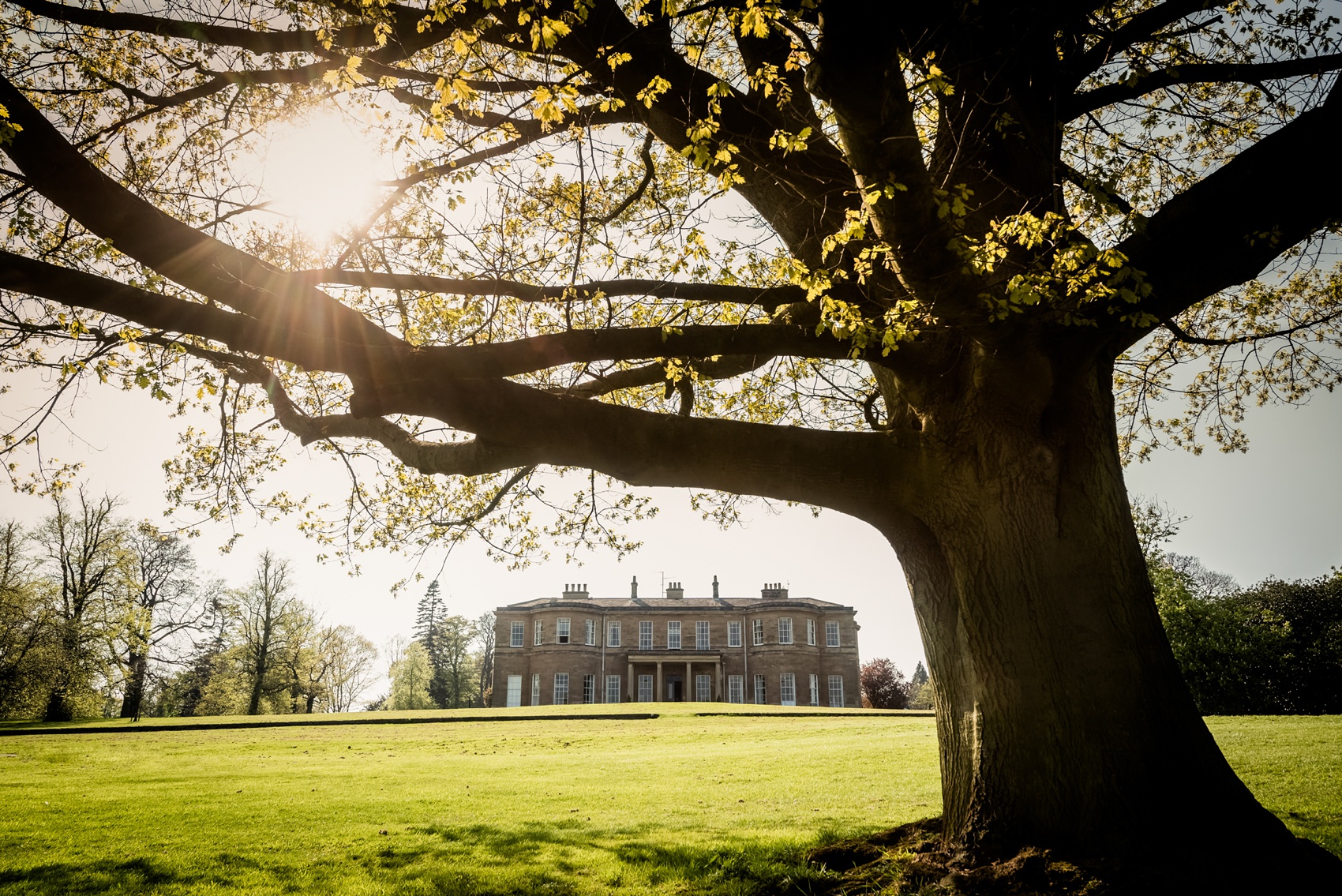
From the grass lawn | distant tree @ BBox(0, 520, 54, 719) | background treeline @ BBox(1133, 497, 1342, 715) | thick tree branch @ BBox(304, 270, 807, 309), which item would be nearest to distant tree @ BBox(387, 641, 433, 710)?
distant tree @ BBox(0, 520, 54, 719)

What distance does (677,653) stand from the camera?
176 ft

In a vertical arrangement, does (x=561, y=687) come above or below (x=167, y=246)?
below

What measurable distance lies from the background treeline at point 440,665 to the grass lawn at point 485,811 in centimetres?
5544

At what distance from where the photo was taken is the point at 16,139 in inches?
167

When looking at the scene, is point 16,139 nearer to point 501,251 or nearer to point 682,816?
point 501,251

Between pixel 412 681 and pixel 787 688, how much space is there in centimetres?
3994

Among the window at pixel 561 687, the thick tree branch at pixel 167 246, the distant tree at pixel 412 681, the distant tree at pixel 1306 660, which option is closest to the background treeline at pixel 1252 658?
the distant tree at pixel 1306 660

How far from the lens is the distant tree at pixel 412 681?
7131 cm

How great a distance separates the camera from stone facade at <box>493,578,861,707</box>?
5291cm

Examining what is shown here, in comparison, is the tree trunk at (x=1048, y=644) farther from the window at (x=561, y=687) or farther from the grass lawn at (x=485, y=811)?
the window at (x=561, y=687)

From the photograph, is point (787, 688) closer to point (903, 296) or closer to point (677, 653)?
point (677, 653)

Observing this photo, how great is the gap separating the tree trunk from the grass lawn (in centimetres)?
179

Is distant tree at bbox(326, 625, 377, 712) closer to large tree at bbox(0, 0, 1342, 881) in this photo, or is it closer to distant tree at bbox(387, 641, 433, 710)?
distant tree at bbox(387, 641, 433, 710)

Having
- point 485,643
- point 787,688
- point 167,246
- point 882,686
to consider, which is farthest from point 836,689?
point 167,246
